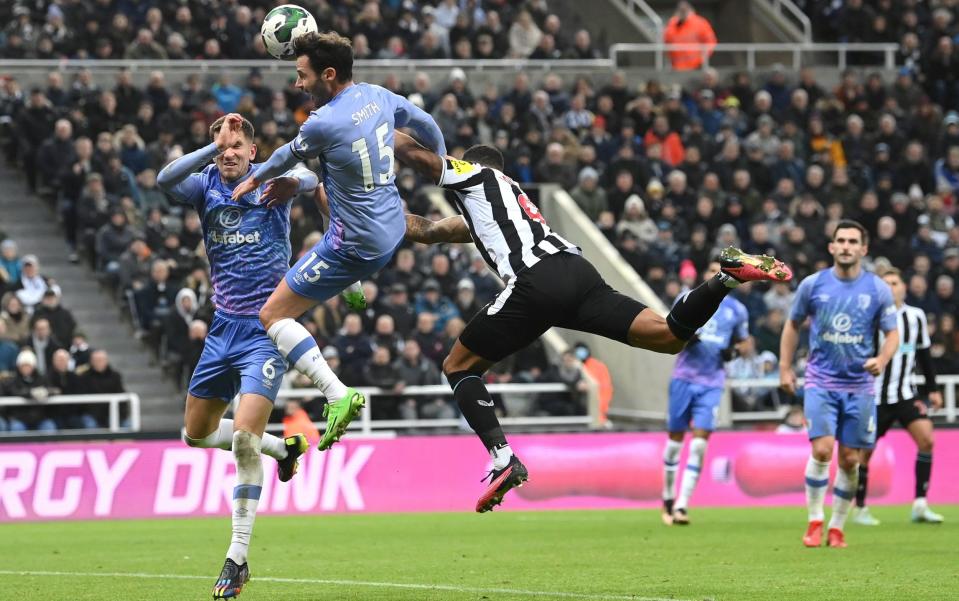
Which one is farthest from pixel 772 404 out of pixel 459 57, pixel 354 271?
pixel 354 271

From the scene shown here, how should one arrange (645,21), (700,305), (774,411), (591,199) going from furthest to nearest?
(645,21) < (591,199) < (774,411) < (700,305)

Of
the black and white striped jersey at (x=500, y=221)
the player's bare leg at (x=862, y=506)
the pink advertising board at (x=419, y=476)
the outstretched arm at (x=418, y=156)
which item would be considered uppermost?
the outstretched arm at (x=418, y=156)

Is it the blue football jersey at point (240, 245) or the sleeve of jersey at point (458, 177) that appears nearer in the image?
the sleeve of jersey at point (458, 177)

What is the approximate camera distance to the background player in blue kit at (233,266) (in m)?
10.4

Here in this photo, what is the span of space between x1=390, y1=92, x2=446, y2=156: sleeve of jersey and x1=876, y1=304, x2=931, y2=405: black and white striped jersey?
730 cm

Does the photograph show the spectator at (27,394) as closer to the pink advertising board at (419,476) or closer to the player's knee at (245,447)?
the pink advertising board at (419,476)

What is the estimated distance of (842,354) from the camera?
1305 centimetres

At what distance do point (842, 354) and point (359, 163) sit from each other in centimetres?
514

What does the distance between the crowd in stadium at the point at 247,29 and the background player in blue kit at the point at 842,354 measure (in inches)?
561

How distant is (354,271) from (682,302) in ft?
6.65

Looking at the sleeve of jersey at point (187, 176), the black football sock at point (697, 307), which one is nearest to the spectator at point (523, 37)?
the sleeve of jersey at point (187, 176)

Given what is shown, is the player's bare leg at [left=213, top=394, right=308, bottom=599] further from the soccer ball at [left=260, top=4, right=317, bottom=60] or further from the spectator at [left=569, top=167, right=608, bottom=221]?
the spectator at [left=569, top=167, right=608, bottom=221]

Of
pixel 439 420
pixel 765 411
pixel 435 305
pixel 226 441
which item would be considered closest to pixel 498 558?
pixel 226 441

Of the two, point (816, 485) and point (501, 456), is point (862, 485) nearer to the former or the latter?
point (816, 485)
